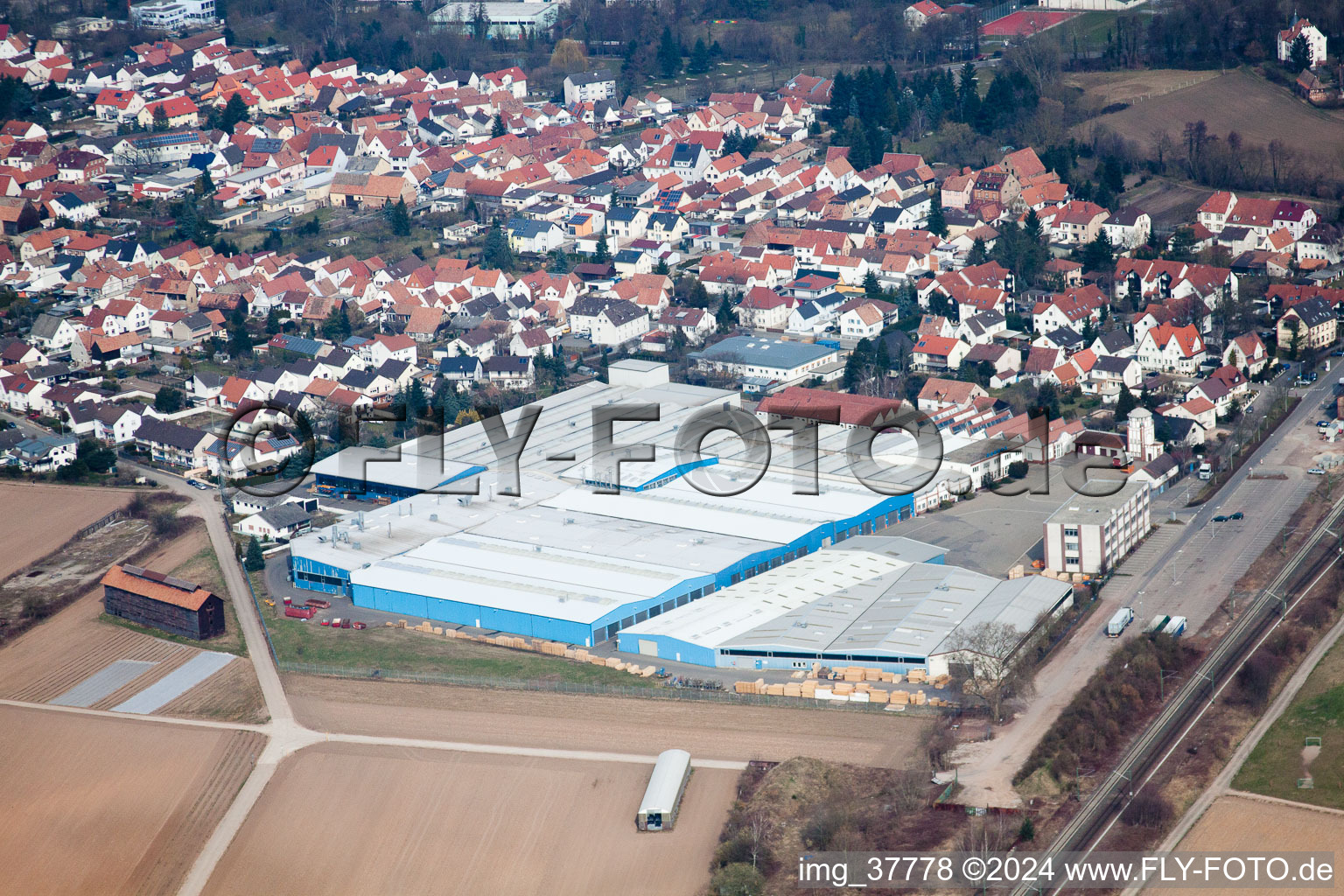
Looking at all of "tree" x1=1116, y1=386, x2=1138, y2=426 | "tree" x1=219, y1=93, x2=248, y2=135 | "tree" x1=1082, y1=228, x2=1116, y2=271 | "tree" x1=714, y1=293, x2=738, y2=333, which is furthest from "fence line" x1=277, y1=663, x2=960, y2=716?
"tree" x1=219, y1=93, x2=248, y2=135

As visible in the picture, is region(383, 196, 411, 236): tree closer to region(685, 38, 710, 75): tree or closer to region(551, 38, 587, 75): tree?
region(551, 38, 587, 75): tree

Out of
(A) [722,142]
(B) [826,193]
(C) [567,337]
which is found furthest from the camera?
(A) [722,142]

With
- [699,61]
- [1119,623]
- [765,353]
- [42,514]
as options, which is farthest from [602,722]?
[699,61]

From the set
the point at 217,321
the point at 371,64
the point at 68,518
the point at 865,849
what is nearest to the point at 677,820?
the point at 865,849

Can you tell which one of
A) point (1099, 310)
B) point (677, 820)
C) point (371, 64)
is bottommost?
point (677, 820)

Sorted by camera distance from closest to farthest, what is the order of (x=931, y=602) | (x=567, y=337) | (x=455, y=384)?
(x=931, y=602) → (x=455, y=384) → (x=567, y=337)

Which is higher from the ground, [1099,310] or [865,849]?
[1099,310]

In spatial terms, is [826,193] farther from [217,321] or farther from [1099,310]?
[217,321]

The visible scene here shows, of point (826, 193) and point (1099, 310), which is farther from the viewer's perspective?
point (826, 193)
